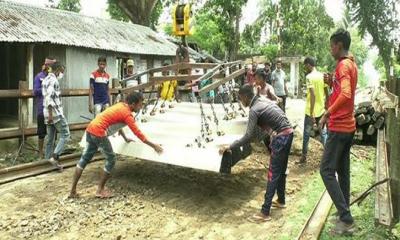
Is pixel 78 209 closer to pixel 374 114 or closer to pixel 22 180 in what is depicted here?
pixel 22 180

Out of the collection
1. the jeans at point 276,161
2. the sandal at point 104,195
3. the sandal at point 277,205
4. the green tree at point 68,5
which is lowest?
the sandal at point 277,205

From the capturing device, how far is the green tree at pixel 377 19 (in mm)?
17922

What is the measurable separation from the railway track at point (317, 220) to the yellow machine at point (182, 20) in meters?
4.83

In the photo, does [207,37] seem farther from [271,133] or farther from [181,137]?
[271,133]

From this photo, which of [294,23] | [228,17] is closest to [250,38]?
[294,23]

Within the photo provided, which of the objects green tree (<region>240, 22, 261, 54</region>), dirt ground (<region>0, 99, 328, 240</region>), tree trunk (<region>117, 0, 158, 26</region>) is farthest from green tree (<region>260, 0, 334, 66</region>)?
dirt ground (<region>0, 99, 328, 240</region>)

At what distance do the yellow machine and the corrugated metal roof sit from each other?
4.51 metres

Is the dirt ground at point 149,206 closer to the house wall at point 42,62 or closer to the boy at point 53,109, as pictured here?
the boy at point 53,109

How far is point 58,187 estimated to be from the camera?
6.81m

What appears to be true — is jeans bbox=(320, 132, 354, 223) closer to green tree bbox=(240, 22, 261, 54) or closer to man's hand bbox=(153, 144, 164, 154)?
man's hand bbox=(153, 144, 164, 154)

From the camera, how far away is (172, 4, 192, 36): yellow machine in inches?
367

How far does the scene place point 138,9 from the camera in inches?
926

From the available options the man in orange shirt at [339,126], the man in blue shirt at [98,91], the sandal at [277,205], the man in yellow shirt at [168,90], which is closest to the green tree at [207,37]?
the man in yellow shirt at [168,90]

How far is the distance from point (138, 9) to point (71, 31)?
10241 millimetres
